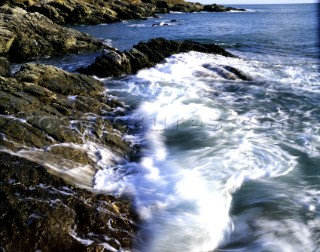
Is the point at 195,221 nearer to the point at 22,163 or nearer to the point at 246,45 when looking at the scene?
the point at 22,163

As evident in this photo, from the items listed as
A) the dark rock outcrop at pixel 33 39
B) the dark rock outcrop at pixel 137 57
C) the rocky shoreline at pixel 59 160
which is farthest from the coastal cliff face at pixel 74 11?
the rocky shoreline at pixel 59 160

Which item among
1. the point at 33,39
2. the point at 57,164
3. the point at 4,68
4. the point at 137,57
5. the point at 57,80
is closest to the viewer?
the point at 57,164

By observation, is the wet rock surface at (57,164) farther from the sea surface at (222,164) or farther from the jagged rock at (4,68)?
the jagged rock at (4,68)

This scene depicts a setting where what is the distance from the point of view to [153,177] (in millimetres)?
5852

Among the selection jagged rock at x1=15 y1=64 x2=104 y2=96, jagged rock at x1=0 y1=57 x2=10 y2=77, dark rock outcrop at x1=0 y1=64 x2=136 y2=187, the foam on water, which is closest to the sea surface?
the foam on water

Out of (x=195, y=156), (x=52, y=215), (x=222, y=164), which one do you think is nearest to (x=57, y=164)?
(x=52, y=215)

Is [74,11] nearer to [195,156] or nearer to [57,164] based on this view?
[195,156]

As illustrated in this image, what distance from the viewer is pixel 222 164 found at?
20.8 ft

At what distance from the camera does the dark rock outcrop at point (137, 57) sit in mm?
12734

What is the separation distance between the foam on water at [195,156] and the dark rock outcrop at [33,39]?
7.76m

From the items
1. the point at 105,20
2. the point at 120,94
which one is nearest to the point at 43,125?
the point at 120,94

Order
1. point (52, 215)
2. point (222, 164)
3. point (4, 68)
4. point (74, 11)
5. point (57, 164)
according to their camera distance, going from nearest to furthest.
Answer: point (52, 215)
point (57, 164)
point (222, 164)
point (4, 68)
point (74, 11)

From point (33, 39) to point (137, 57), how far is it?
7.23 metres

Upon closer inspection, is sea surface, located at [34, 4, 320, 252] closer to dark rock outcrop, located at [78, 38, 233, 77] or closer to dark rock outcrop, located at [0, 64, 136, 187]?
dark rock outcrop, located at [0, 64, 136, 187]
